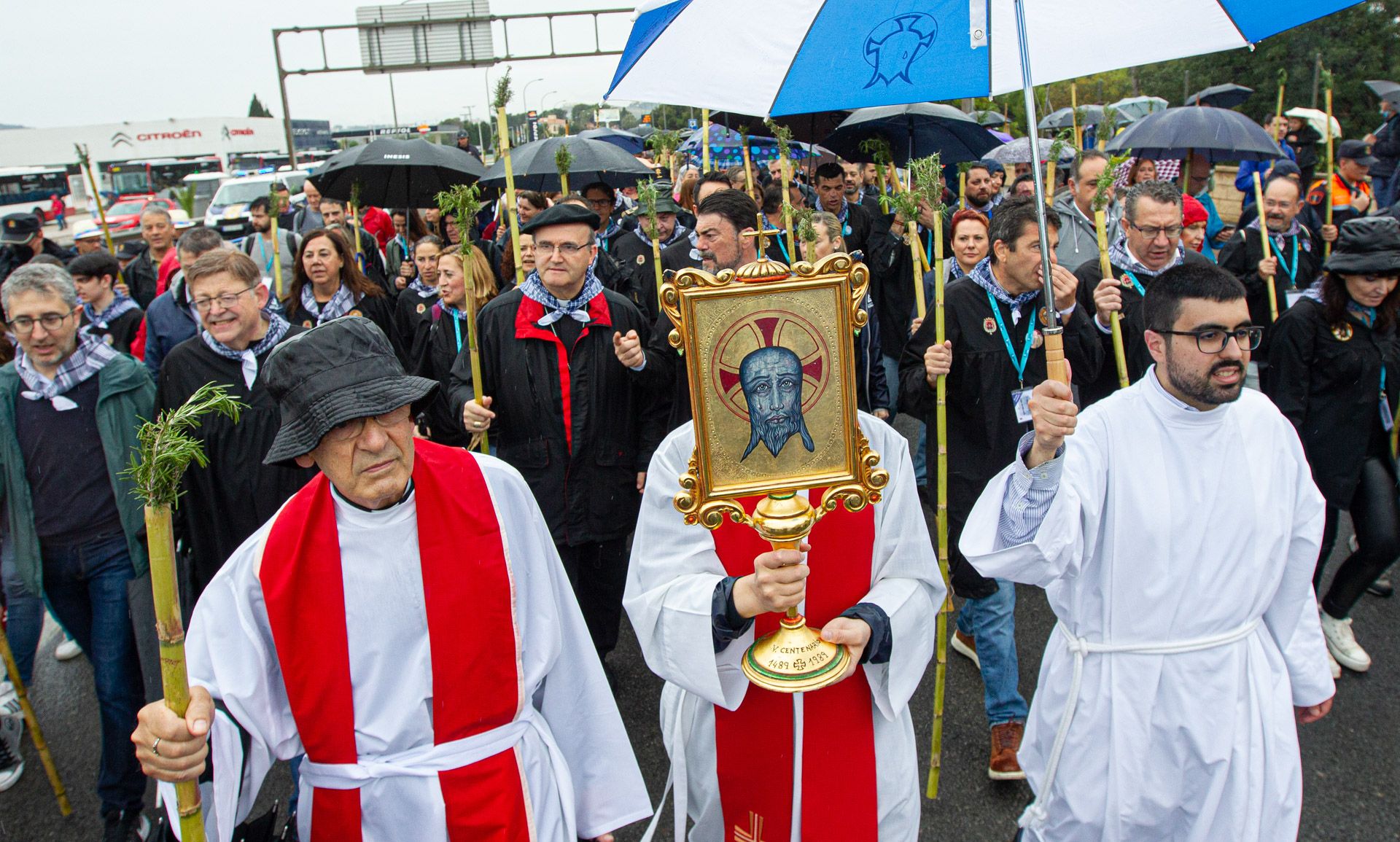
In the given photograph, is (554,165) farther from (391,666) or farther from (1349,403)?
(391,666)

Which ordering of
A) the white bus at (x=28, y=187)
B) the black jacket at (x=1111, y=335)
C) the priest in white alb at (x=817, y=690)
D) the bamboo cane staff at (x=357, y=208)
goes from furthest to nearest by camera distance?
1. the white bus at (x=28, y=187)
2. the bamboo cane staff at (x=357, y=208)
3. the black jacket at (x=1111, y=335)
4. the priest in white alb at (x=817, y=690)

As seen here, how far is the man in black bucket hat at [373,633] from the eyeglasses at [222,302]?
160 cm

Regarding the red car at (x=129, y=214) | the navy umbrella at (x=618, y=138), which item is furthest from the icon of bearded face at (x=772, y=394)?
the red car at (x=129, y=214)

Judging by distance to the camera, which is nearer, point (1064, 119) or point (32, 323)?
point (32, 323)

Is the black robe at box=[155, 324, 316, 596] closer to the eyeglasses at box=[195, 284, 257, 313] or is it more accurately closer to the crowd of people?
the crowd of people

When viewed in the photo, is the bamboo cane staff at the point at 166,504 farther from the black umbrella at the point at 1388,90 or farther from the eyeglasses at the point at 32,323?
the black umbrella at the point at 1388,90

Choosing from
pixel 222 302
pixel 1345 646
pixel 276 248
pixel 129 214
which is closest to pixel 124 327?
pixel 276 248

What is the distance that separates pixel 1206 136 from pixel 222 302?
6.92 meters

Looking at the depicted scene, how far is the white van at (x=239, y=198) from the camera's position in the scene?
2255 centimetres

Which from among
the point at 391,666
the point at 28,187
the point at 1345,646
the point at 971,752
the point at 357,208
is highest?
the point at 28,187

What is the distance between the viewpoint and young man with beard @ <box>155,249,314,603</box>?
12.0 ft

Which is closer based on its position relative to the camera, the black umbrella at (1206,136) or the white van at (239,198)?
the black umbrella at (1206,136)

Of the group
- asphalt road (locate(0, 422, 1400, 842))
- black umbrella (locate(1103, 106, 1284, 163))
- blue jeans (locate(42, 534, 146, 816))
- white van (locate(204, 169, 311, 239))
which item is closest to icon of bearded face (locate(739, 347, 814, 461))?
asphalt road (locate(0, 422, 1400, 842))

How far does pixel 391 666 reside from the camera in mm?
2363
